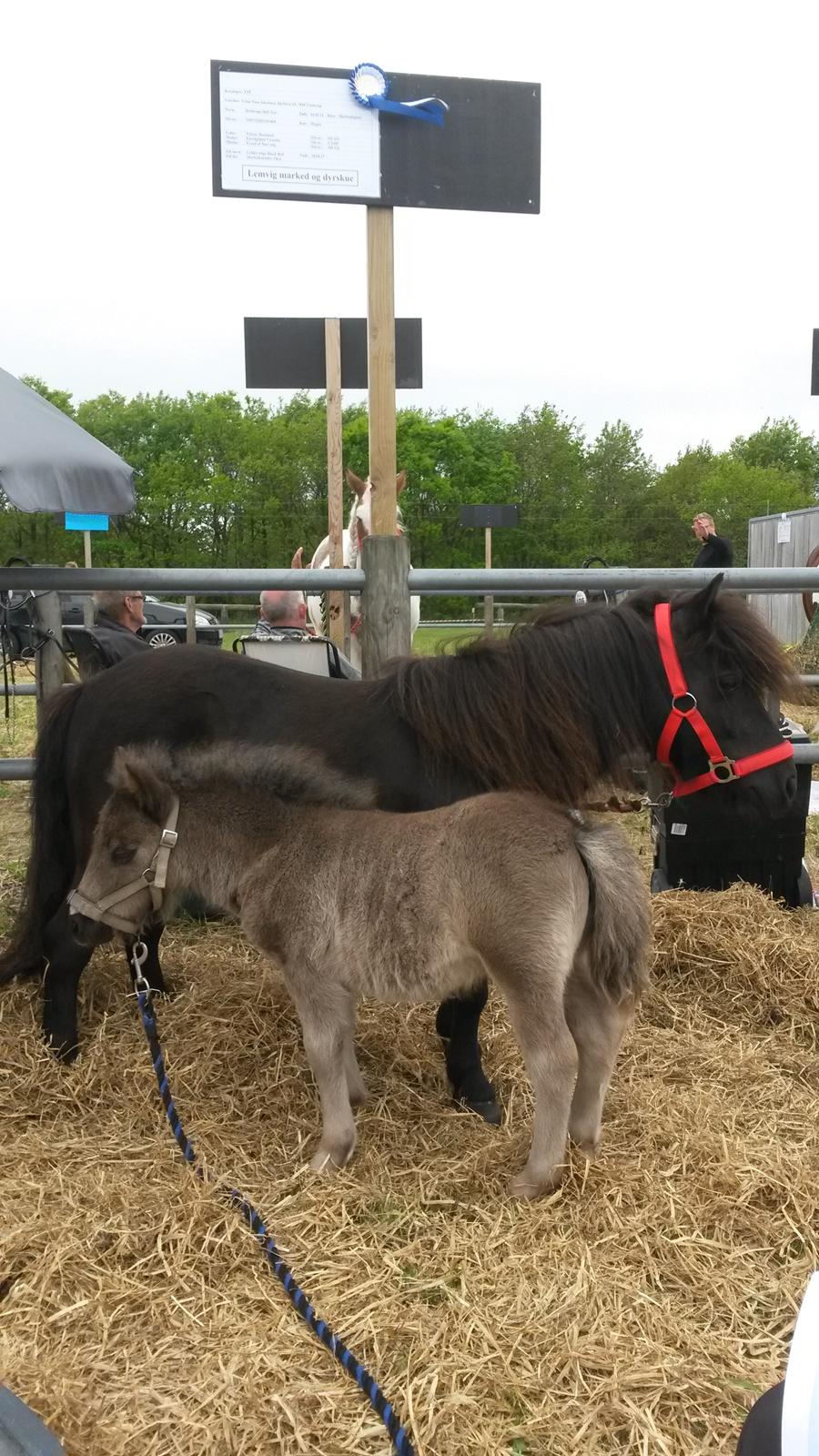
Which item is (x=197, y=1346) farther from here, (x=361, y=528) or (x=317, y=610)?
(x=317, y=610)

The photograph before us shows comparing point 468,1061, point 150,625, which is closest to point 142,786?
point 468,1061

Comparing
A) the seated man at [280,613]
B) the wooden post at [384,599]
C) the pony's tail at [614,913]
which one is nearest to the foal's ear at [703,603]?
the pony's tail at [614,913]

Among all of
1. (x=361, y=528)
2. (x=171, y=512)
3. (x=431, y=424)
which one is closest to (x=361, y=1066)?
(x=361, y=528)

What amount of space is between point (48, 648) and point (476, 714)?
2078mm

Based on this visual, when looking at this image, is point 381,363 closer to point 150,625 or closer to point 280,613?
point 280,613

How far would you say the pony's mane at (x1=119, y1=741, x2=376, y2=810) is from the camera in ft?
10.5

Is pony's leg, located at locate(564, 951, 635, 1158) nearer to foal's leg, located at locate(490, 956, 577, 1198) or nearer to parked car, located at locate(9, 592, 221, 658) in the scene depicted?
foal's leg, located at locate(490, 956, 577, 1198)

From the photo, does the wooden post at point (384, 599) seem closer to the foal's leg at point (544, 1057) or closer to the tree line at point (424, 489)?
the foal's leg at point (544, 1057)

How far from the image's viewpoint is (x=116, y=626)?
212 inches

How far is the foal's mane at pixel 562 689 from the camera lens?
10.5 feet

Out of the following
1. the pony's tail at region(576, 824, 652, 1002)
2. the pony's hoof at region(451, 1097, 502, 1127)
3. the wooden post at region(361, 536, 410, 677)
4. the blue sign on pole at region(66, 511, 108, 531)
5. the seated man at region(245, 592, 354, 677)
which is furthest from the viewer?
the seated man at region(245, 592, 354, 677)

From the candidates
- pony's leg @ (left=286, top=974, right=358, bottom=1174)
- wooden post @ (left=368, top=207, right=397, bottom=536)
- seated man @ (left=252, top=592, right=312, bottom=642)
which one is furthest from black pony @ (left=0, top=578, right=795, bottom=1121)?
seated man @ (left=252, top=592, right=312, bottom=642)

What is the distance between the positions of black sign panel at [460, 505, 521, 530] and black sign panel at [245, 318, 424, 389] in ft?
18.8

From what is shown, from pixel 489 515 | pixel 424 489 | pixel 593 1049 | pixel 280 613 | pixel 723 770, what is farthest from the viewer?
pixel 424 489
